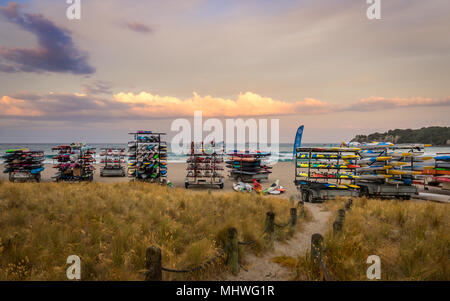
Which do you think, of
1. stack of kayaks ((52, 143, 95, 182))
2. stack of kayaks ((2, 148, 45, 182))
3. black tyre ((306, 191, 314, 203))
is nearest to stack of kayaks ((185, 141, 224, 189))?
black tyre ((306, 191, 314, 203))

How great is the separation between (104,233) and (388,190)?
15849 millimetres

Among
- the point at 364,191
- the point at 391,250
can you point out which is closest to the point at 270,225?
the point at 391,250

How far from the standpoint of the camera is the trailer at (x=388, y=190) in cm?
1494

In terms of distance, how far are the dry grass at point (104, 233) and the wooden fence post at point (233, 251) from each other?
256mm

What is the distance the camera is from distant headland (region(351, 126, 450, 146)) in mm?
89000

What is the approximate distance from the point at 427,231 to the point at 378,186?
885 centimetres

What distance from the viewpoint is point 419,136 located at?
9606 cm

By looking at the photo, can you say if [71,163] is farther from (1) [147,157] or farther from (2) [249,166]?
(2) [249,166]

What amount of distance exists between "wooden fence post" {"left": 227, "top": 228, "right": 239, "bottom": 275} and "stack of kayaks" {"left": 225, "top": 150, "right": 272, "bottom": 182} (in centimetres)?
1725

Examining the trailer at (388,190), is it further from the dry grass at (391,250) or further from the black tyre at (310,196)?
the dry grass at (391,250)

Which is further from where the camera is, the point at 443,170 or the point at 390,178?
the point at 443,170

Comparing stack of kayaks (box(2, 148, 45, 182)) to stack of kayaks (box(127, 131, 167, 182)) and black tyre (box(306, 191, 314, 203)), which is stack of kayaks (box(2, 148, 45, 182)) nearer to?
stack of kayaks (box(127, 131, 167, 182))
